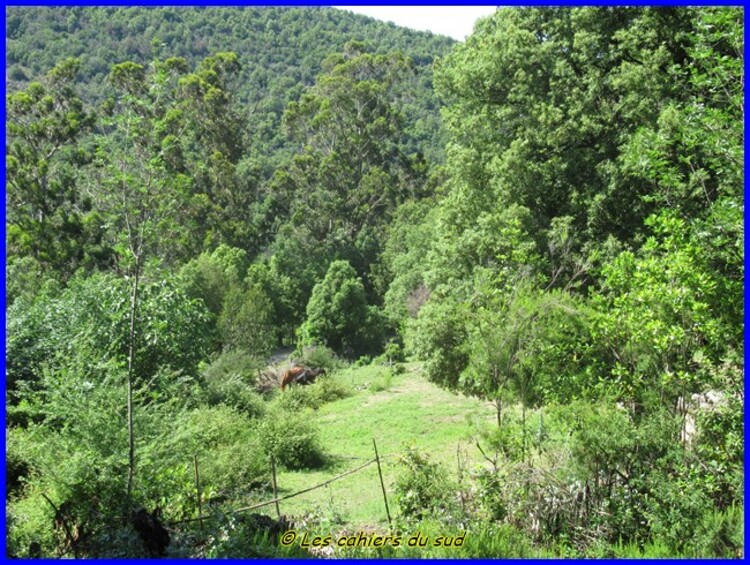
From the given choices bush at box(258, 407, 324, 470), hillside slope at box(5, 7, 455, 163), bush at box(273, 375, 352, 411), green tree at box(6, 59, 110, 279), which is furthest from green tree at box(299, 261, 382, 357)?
hillside slope at box(5, 7, 455, 163)

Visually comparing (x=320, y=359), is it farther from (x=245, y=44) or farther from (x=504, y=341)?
(x=245, y=44)

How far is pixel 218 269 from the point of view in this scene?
27578 millimetres

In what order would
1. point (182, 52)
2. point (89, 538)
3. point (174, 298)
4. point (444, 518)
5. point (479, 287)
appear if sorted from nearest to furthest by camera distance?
point (89, 538) → point (444, 518) → point (479, 287) → point (174, 298) → point (182, 52)

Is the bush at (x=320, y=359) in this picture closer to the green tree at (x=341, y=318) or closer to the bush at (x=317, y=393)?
the bush at (x=317, y=393)

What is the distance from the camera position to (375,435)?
1498 centimetres

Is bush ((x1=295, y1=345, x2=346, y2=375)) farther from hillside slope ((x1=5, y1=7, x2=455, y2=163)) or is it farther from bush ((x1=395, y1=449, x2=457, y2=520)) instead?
hillside slope ((x1=5, y1=7, x2=455, y2=163))

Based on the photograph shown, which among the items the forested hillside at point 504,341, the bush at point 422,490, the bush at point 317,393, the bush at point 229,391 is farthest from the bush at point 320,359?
the bush at point 422,490

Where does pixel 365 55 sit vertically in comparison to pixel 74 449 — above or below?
above

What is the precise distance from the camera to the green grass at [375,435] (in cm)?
940

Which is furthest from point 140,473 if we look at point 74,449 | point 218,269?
point 218,269

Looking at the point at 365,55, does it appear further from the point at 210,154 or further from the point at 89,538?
the point at 89,538

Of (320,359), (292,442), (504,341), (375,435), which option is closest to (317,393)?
(320,359)

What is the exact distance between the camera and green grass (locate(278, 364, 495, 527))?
9398 mm

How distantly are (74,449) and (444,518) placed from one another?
11.8 feet
